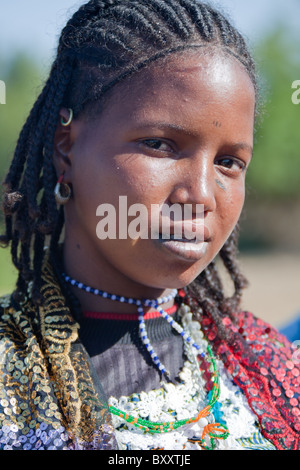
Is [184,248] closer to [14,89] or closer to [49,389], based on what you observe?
[49,389]

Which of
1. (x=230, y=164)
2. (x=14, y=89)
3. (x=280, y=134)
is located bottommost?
(x=230, y=164)

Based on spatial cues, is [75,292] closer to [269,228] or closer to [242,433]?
[242,433]

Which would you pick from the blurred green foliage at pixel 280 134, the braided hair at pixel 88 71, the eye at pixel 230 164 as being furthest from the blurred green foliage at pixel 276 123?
the eye at pixel 230 164

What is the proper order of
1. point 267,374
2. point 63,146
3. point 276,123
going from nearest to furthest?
point 63,146 → point 267,374 → point 276,123

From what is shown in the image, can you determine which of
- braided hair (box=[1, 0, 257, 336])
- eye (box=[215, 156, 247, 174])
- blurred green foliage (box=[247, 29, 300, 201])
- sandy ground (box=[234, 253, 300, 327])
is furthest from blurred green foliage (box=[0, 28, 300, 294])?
eye (box=[215, 156, 247, 174])

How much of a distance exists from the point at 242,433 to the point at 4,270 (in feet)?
25.0

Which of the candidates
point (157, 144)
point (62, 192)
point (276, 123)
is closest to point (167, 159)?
point (157, 144)

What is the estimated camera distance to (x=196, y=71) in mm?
1699

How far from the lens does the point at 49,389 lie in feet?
5.50

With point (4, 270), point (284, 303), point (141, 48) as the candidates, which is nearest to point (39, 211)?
point (141, 48)

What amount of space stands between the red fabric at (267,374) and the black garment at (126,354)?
204 mm

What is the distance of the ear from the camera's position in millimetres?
1909

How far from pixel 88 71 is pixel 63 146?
0.26m

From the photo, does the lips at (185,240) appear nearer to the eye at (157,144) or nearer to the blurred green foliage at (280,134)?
the eye at (157,144)
